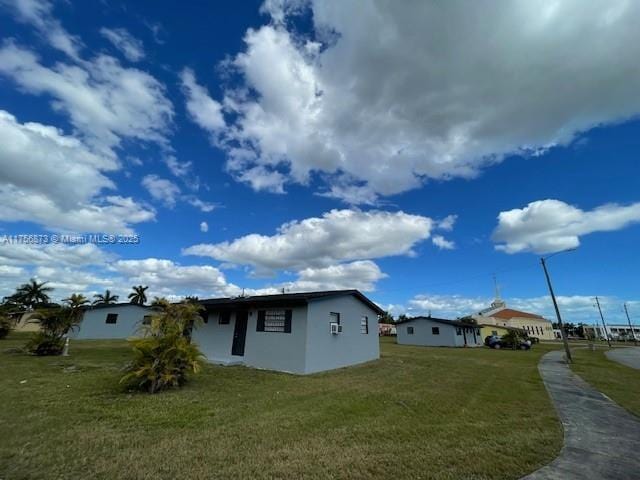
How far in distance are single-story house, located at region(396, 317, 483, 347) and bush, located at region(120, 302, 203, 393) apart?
105 feet

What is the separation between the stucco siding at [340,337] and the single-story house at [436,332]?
20.5m

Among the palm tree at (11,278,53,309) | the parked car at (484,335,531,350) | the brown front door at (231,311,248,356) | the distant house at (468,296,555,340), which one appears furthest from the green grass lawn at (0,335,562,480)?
the distant house at (468,296,555,340)

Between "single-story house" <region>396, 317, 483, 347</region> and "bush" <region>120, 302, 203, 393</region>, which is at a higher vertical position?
"single-story house" <region>396, 317, 483, 347</region>

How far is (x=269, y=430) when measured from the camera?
5578 millimetres

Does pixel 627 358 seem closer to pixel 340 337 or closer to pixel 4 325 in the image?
pixel 340 337

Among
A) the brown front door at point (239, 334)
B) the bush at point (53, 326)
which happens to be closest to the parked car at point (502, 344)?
the brown front door at point (239, 334)

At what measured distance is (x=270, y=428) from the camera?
18.7ft

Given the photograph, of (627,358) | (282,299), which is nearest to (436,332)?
(627,358)

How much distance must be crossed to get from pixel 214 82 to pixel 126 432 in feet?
38.6

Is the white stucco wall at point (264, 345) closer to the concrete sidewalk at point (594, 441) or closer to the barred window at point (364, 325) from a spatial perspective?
the barred window at point (364, 325)

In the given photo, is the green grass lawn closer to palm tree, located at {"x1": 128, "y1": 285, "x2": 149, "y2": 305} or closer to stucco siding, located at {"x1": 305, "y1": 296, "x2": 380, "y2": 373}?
stucco siding, located at {"x1": 305, "y1": 296, "x2": 380, "y2": 373}

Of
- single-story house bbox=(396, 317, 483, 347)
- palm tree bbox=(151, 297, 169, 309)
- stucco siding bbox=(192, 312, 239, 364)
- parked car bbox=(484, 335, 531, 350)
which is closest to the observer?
palm tree bbox=(151, 297, 169, 309)

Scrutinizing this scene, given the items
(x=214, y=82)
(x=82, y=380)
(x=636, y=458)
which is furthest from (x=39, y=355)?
(x=636, y=458)

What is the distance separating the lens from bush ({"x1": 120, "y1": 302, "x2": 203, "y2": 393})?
834cm
